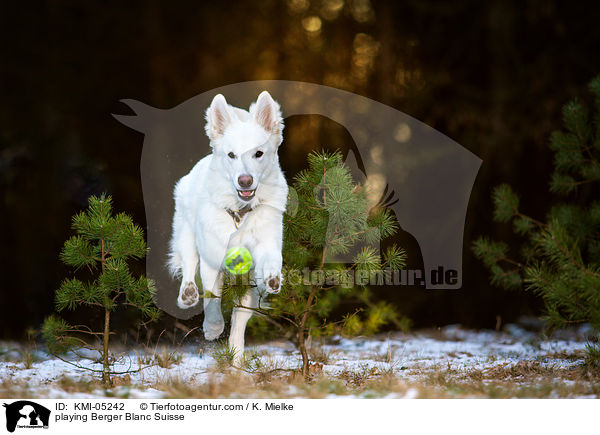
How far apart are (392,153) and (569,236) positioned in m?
1.69

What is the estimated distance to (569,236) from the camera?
445 cm

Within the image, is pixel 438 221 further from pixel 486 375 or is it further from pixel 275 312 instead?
pixel 275 312

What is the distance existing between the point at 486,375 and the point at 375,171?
2064mm

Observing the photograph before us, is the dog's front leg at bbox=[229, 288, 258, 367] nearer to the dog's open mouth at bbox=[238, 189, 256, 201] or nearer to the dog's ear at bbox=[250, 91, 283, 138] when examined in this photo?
the dog's open mouth at bbox=[238, 189, 256, 201]

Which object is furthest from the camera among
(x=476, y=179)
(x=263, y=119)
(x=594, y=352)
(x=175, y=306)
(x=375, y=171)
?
(x=476, y=179)

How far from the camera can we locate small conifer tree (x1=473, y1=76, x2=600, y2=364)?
3.46 m

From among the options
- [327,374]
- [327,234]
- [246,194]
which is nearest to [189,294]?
[246,194]

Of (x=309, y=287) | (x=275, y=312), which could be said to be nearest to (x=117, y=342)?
(x=275, y=312)

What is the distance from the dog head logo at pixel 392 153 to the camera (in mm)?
3639

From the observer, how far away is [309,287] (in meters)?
3.27
